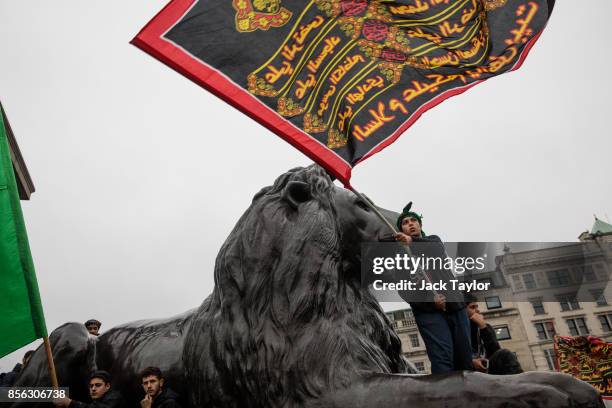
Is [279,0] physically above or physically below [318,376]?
above

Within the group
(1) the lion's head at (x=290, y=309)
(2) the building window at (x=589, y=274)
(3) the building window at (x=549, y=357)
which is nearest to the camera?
(1) the lion's head at (x=290, y=309)

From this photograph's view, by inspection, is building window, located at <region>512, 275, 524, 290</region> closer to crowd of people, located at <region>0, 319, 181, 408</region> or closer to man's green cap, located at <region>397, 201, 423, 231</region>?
man's green cap, located at <region>397, 201, 423, 231</region>

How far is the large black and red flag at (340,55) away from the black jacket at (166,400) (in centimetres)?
208

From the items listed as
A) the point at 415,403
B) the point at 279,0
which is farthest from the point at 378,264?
the point at 279,0

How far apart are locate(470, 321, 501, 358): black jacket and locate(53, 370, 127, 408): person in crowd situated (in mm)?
3876

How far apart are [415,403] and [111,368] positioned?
9.52 feet

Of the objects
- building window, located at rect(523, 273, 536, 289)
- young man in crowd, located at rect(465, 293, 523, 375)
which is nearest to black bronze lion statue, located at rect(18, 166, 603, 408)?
building window, located at rect(523, 273, 536, 289)

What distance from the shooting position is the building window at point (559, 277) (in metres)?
3.43

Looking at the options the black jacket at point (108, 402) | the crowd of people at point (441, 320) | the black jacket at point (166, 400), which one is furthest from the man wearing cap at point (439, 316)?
the black jacket at point (108, 402)

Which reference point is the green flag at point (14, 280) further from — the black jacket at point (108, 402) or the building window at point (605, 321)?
the building window at point (605, 321)

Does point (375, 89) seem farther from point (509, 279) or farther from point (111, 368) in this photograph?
point (111, 368)

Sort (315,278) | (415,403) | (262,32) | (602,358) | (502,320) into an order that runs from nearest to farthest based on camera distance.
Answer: (415,403) → (315,278) → (262,32) → (602,358) → (502,320)

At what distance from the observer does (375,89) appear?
4141 millimetres

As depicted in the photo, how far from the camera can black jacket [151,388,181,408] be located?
136 inches
